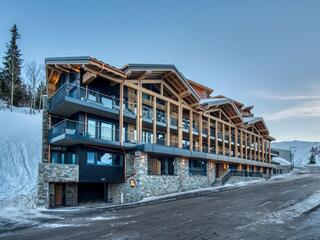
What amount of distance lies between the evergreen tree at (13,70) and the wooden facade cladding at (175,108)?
28.6m

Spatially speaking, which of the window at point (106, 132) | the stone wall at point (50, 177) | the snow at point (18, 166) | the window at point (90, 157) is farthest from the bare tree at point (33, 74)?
the stone wall at point (50, 177)

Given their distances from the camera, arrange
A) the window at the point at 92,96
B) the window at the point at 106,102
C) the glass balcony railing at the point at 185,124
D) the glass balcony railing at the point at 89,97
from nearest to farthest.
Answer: the glass balcony railing at the point at 89,97 → the window at the point at 92,96 → the window at the point at 106,102 → the glass balcony railing at the point at 185,124

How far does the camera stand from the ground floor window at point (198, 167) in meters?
34.3

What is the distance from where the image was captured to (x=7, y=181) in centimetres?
2491

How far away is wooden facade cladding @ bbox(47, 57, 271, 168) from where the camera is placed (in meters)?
26.2

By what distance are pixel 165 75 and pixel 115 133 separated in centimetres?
845

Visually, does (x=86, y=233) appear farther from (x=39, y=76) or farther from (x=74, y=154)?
(x=39, y=76)

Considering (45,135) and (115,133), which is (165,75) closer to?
(115,133)

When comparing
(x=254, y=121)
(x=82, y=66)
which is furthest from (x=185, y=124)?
(x=254, y=121)

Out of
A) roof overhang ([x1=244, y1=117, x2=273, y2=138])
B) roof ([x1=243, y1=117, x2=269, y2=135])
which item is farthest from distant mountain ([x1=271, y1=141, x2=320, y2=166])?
roof ([x1=243, y1=117, x2=269, y2=135])

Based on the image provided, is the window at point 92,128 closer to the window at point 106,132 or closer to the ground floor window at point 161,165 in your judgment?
the window at point 106,132

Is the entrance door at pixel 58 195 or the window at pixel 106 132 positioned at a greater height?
the window at pixel 106 132

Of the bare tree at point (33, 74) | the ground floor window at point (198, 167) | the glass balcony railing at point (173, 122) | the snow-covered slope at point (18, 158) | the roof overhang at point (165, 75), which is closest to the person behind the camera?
the snow-covered slope at point (18, 158)

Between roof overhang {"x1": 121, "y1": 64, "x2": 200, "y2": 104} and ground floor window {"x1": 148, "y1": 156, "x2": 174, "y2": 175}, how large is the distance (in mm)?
7187
